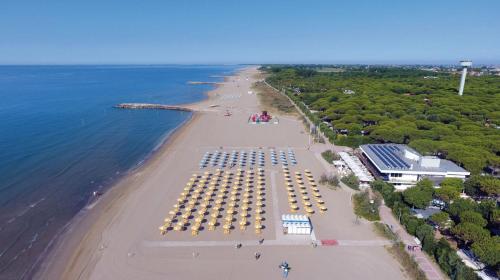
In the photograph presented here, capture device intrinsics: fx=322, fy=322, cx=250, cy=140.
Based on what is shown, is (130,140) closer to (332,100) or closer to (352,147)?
(352,147)

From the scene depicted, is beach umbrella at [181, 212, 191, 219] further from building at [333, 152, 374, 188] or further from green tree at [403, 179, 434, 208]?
green tree at [403, 179, 434, 208]

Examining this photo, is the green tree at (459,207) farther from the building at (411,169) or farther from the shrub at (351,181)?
the shrub at (351,181)

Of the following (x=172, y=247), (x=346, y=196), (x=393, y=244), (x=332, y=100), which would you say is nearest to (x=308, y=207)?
(x=346, y=196)

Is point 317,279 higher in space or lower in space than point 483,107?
lower

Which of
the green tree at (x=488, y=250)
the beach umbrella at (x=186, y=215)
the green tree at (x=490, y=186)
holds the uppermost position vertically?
the green tree at (x=490, y=186)

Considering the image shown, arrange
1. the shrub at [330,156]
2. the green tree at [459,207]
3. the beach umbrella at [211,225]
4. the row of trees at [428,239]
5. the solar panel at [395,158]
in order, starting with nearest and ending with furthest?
the row of trees at [428,239] → the green tree at [459,207] → the beach umbrella at [211,225] → the solar panel at [395,158] → the shrub at [330,156]

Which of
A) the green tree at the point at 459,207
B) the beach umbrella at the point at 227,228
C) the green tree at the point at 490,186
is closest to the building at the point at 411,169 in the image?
the green tree at the point at 490,186

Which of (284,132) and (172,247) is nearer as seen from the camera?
(172,247)
